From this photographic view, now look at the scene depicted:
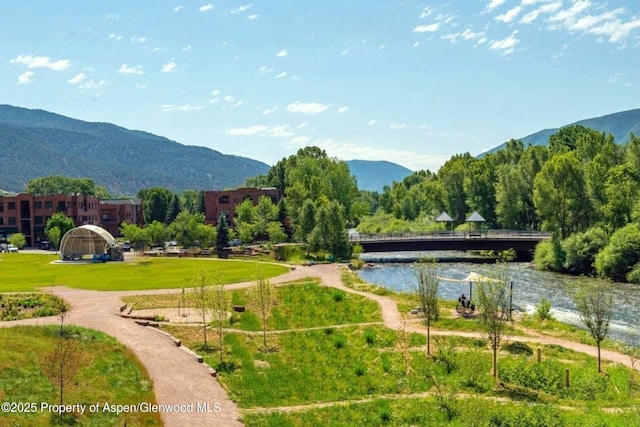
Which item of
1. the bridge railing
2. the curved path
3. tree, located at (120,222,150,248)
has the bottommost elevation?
the curved path

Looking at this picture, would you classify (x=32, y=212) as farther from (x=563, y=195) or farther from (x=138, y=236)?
(x=563, y=195)

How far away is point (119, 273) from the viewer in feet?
207

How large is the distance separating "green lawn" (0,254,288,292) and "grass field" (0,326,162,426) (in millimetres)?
17428

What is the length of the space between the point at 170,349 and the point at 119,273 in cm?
3740

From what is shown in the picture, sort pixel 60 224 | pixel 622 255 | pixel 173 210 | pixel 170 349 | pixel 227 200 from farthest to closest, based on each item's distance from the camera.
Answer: pixel 173 210
pixel 227 200
pixel 60 224
pixel 622 255
pixel 170 349

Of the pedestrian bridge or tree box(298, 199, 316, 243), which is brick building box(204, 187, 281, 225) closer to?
tree box(298, 199, 316, 243)

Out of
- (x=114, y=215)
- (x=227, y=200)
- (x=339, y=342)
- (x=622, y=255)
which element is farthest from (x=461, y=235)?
(x=114, y=215)

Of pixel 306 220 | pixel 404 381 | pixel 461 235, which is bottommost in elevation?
pixel 404 381

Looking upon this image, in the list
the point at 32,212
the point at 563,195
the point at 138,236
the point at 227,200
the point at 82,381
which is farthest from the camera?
the point at 227,200

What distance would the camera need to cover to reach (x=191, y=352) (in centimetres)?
2834

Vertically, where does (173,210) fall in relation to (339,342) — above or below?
above

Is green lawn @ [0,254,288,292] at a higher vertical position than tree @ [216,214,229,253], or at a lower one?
lower

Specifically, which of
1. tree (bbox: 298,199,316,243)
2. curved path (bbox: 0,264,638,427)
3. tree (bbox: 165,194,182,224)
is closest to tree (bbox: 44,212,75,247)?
tree (bbox: 165,194,182,224)

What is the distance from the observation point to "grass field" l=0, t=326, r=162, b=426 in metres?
18.4
